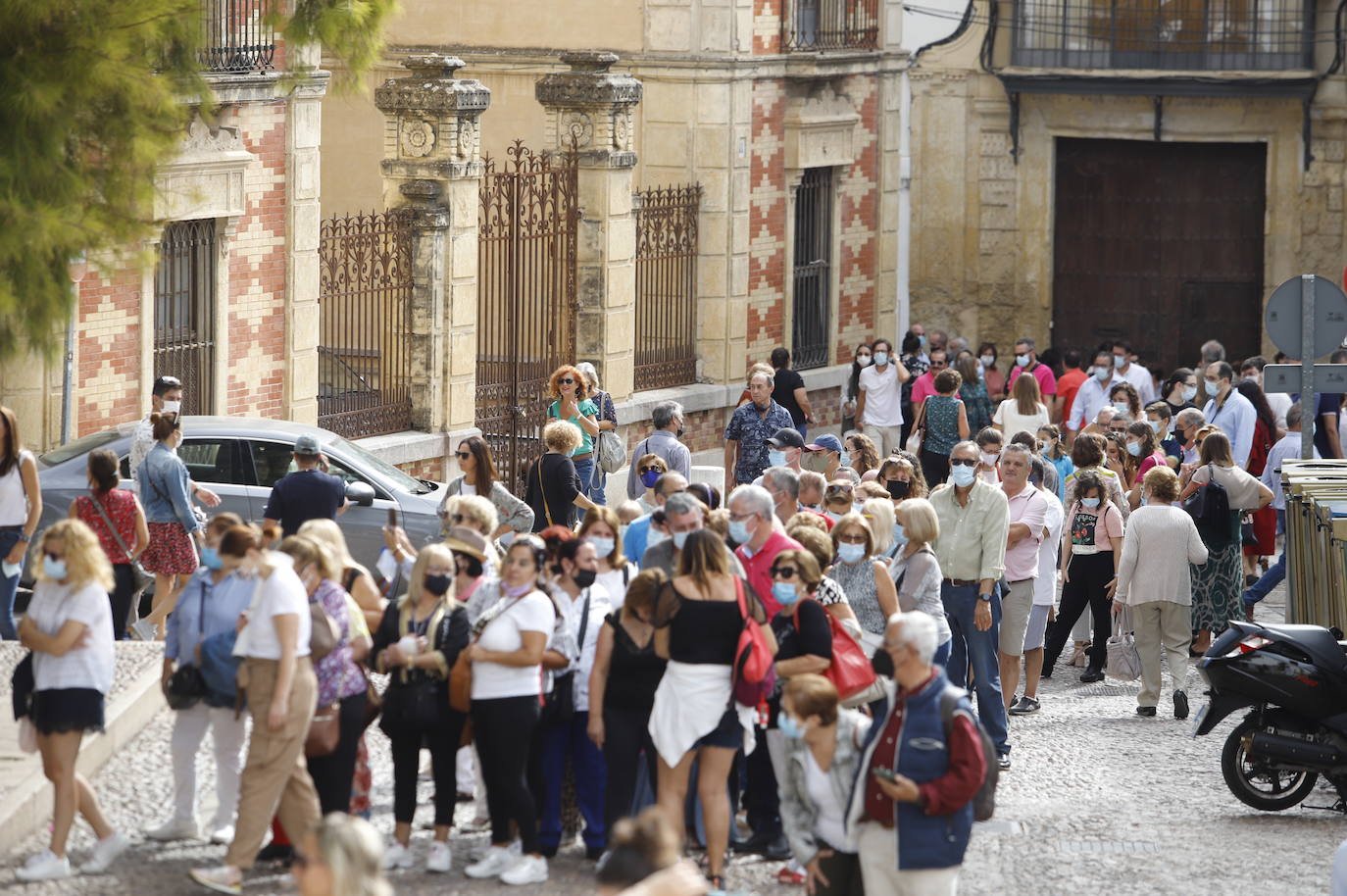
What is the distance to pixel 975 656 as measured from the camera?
486 inches

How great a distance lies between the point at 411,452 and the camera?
63.4 feet

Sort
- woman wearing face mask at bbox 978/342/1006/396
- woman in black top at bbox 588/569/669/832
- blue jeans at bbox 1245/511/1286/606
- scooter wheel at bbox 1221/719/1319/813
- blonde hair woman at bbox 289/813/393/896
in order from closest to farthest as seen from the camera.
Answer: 1. blonde hair woman at bbox 289/813/393/896
2. woman in black top at bbox 588/569/669/832
3. scooter wheel at bbox 1221/719/1319/813
4. blue jeans at bbox 1245/511/1286/606
5. woman wearing face mask at bbox 978/342/1006/396

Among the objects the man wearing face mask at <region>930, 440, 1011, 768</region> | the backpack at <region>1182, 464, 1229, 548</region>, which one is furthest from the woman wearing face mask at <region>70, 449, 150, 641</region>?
the backpack at <region>1182, 464, 1229, 548</region>

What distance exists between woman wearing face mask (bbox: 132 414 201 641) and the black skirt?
4.06 m

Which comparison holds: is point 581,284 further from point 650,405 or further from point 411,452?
point 411,452

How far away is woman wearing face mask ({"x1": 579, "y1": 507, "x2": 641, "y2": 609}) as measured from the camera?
34.3 ft

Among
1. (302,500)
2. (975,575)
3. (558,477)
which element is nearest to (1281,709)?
(975,575)

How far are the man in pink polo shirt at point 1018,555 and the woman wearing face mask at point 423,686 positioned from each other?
4.51m

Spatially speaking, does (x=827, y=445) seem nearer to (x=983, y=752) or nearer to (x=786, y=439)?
(x=786, y=439)

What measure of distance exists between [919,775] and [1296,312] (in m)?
7.78

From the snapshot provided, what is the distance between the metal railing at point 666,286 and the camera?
23.4 metres

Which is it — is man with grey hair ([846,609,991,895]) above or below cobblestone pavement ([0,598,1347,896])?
above

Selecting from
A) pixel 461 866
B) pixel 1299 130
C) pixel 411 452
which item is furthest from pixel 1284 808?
pixel 1299 130

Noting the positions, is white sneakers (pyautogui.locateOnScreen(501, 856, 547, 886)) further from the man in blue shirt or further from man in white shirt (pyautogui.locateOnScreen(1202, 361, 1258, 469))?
man in white shirt (pyautogui.locateOnScreen(1202, 361, 1258, 469))
